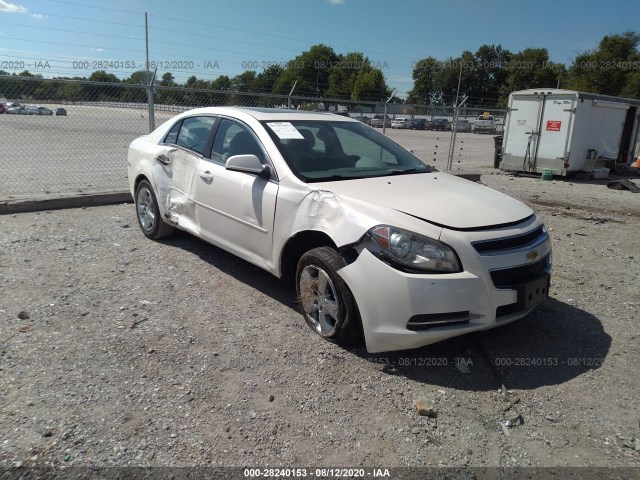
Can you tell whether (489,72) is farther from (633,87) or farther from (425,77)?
(633,87)

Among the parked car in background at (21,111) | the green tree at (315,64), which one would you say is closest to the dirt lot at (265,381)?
the parked car in background at (21,111)

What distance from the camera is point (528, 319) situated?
4.16 m

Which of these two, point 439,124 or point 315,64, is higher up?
point 315,64

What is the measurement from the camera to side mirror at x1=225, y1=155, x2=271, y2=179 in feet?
13.1

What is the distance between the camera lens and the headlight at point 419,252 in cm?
308

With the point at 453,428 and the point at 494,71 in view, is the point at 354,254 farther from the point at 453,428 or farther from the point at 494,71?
the point at 494,71

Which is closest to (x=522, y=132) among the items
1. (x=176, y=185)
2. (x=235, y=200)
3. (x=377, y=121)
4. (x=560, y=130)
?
(x=560, y=130)

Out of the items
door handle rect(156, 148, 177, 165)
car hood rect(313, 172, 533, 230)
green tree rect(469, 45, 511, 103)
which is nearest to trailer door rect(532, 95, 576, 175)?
car hood rect(313, 172, 533, 230)

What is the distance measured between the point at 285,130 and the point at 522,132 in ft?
38.6

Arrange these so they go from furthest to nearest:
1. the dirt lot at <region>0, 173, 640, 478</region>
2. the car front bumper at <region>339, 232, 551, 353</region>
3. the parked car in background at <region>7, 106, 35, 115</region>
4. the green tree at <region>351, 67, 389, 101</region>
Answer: the green tree at <region>351, 67, 389, 101</region>
the parked car in background at <region>7, 106, 35, 115</region>
the car front bumper at <region>339, 232, 551, 353</region>
the dirt lot at <region>0, 173, 640, 478</region>

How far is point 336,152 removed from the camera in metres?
4.40

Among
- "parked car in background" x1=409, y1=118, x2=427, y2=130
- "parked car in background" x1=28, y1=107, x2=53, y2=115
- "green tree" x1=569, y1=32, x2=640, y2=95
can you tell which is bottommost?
"parked car in background" x1=28, y1=107, x2=53, y2=115

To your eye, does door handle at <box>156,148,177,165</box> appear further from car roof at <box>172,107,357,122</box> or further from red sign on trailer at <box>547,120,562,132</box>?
red sign on trailer at <box>547,120,562,132</box>

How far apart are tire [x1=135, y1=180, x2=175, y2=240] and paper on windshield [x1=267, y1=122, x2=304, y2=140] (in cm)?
196
